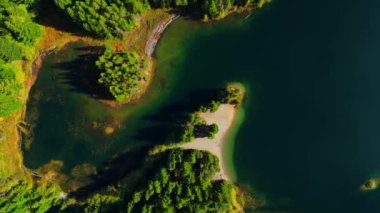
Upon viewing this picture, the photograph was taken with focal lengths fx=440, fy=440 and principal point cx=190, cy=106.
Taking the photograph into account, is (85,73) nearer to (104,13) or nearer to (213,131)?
(104,13)

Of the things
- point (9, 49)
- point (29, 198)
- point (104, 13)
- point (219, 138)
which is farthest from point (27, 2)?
point (219, 138)

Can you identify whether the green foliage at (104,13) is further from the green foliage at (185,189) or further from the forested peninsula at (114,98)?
the green foliage at (185,189)

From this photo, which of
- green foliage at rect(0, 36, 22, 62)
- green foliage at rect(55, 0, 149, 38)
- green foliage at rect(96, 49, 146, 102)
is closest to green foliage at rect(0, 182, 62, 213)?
green foliage at rect(96, 49, 146, 102)

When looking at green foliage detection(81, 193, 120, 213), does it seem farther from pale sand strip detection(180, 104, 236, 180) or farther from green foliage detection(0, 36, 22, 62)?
green foliage detection(0, 36, 22, 62)

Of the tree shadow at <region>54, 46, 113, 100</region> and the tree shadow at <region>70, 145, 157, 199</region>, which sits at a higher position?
the tree shadow at <region>54, 46, 113, 100</region>

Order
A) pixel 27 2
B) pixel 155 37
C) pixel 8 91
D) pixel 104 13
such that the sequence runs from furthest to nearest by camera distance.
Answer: pixel 155 37 → pixel 8 91 → pixel 27 2 → pixel 104 13

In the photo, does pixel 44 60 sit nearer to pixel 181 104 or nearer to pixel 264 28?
pixel 181 104
